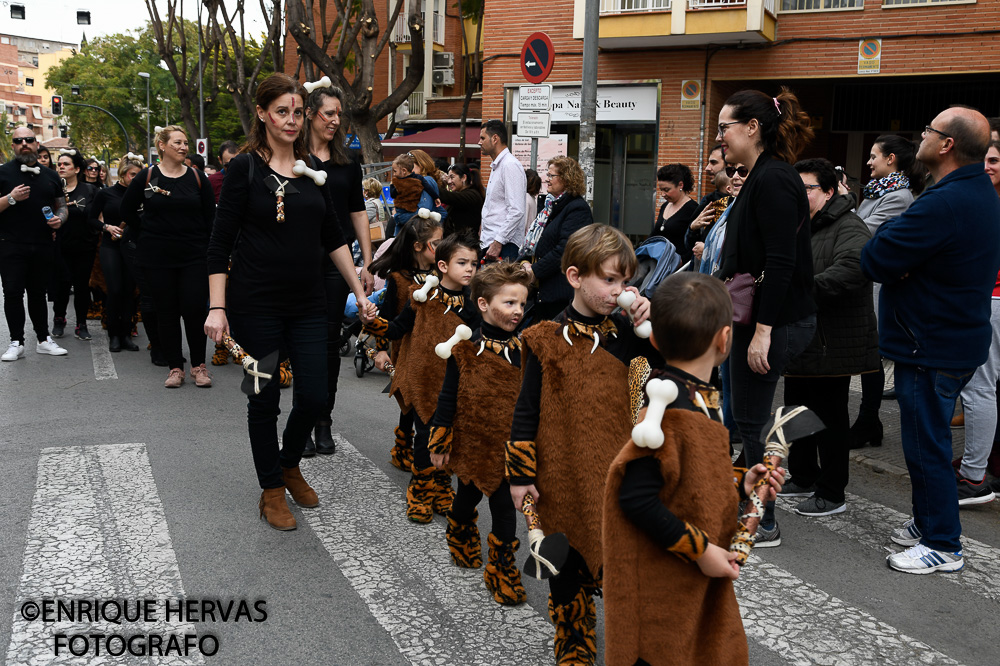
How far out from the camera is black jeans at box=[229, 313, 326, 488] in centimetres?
452

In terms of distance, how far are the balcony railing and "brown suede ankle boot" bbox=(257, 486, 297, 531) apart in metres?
14.6

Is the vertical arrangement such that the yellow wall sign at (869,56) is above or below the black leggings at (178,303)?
above

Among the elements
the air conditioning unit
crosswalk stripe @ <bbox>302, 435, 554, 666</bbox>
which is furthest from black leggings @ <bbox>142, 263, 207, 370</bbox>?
the air conditioning unit

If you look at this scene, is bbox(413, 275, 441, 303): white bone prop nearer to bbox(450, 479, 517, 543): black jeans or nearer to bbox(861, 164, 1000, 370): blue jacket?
bbox(450, 479, 517, 543): black jeans

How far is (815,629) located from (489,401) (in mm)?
1611

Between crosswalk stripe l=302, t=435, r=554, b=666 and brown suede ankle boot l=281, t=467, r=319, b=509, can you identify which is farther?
brown suede ankle boot l=281, t=467, r=319, b=509

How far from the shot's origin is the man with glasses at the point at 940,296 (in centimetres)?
414

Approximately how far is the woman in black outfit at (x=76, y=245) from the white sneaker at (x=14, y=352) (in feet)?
4.31

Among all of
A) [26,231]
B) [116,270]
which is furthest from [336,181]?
[116,270]

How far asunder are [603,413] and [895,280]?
2.04 meters

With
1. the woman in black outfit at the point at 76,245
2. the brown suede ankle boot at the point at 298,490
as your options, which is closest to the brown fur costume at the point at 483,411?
the brown suede ankle boot at the point at 298,490

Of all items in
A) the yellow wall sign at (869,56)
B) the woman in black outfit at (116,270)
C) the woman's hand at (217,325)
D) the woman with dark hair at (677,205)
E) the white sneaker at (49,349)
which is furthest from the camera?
the yellow wall sign at (869,56)

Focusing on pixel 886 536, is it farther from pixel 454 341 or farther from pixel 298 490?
pixel 298 490

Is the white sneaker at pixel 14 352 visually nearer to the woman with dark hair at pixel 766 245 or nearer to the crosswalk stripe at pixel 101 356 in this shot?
the crosswalk stripe at pixel 101 356
